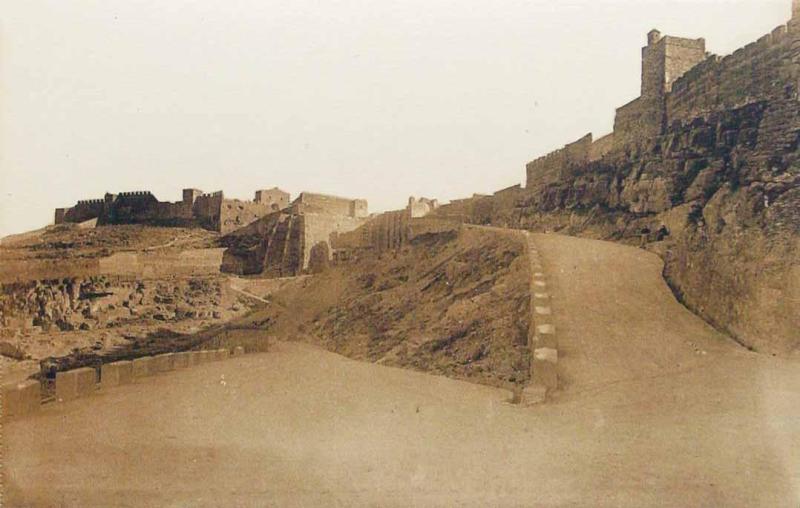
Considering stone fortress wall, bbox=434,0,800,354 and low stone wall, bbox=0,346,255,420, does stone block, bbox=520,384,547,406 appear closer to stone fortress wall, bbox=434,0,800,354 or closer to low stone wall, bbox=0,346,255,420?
stone fortress wall, bbox=434,0,800,354

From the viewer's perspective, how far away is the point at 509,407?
19.7 feet

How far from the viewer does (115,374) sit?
7656 millimetres

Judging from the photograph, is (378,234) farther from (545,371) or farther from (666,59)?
(545,371)

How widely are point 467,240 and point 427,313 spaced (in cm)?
473

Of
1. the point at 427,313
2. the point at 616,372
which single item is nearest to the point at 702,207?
the point at 427,313

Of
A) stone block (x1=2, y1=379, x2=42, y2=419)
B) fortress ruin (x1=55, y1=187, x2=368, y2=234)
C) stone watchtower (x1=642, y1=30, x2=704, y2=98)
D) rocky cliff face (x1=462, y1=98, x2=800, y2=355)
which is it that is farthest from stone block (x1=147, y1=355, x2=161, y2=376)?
stone watchtower (x1=642, y1=30, x2=704, y2=98)

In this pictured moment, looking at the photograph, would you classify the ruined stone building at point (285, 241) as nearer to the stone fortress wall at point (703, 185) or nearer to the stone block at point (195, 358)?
the stone fortress wall at point (703, 185)

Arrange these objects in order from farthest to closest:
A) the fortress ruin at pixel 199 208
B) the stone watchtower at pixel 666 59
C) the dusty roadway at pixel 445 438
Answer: the fortress ruin at pixel 199 208 < the stone watchtower at pixel 666 59 < the dusty roadway at pixel 445 438

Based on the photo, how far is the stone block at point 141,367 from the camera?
26.5 ft

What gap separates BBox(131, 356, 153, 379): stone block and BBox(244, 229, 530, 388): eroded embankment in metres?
4.34

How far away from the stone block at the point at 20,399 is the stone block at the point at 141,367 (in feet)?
6.23

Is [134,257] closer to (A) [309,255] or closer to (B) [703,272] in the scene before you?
(A) [309,255]

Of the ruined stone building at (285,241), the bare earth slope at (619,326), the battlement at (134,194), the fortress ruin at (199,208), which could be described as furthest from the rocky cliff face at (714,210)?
the battlement at (134,194)

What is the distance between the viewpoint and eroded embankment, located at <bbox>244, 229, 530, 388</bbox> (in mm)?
9336
